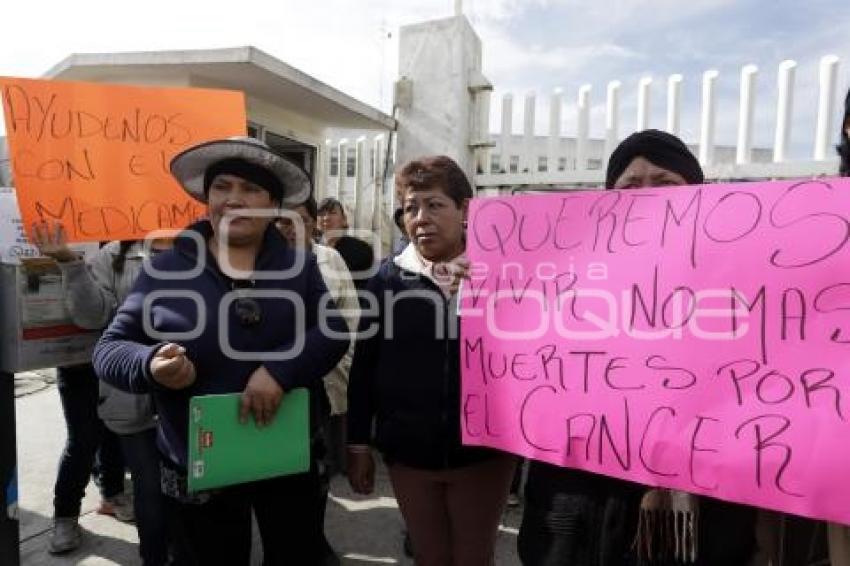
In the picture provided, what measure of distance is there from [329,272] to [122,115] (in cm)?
123

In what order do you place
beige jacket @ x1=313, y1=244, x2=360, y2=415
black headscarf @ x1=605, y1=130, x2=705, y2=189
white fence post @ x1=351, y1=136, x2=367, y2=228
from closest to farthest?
black headscarf @ x1=605, y1=130, x2=705, y2=189
beige jacket @ x1=313, y1=244, x2=360, y2=415
white fence post @ x1=351, y1=136, x2=367, y2=228

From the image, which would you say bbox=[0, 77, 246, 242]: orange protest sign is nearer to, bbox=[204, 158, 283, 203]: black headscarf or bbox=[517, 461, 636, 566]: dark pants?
bbox=[204, 158, 283, 203]: black headscarf

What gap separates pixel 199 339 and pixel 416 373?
0.59 m

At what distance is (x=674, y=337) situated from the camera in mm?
1270

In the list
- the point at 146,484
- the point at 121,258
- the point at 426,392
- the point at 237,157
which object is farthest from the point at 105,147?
the point at 426,392

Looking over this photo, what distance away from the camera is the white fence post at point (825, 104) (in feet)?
12.7

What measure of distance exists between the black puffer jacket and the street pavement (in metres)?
1.39

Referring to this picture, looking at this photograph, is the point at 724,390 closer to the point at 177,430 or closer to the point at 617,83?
the point at 177,430

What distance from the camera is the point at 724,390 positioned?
1.21m

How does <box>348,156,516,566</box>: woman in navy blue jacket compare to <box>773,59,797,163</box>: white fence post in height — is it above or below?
below

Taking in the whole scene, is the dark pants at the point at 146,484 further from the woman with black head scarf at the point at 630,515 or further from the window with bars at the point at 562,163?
the window with bars at the point at 562,163

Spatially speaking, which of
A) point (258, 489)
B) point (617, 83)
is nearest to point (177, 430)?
point (258, 489)

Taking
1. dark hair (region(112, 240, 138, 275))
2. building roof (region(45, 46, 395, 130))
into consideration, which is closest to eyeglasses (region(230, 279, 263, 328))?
dark hair (region(112, 240, 138, 275))

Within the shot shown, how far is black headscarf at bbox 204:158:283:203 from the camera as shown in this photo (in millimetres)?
1672
